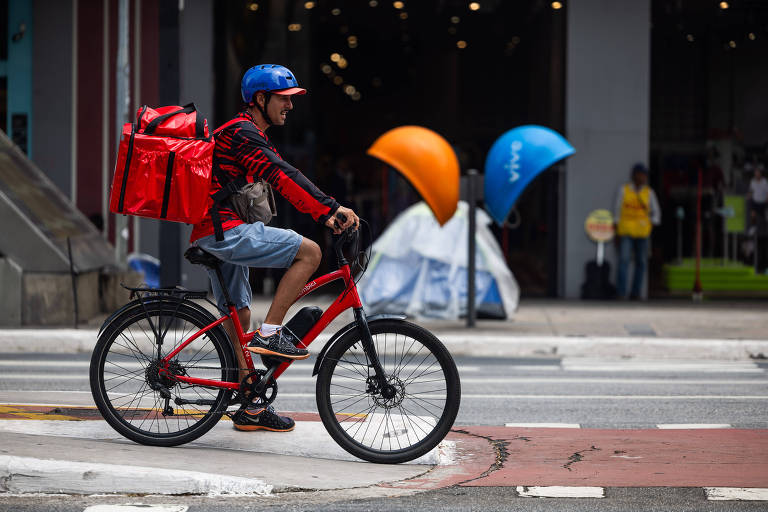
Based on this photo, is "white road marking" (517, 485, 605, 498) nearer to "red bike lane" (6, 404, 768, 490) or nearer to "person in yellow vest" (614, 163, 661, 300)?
"red bike lane" (6, 404, 768, 490)

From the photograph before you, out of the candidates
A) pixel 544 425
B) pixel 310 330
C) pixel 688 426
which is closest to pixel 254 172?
pixel 310 330

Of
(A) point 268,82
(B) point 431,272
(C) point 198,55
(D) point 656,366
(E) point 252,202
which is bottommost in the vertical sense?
(D) point 656,366

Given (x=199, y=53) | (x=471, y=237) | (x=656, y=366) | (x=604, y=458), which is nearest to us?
(x=604, y=458)

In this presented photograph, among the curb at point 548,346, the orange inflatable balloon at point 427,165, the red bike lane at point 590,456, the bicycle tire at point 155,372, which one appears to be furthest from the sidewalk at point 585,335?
the bicycle tire at point 155,372

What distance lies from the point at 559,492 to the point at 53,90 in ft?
43.9

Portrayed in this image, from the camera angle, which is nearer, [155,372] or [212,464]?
[212,464]

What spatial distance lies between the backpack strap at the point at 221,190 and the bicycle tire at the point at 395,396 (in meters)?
0.82

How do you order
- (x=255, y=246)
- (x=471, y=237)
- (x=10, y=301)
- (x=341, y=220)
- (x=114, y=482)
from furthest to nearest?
(x=471, y=237)
(x=10, y=301)
(x=255, y=246)
(x=341, y=220)
(x=114, y=482)

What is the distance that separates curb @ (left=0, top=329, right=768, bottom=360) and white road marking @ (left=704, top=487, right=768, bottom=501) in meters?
5.96

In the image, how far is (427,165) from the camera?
38.6ft

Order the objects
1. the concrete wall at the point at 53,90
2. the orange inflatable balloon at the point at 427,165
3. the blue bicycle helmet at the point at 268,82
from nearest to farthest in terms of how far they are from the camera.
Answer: the blue bicycle helmet at the point at 268,82 → the orange inflatable balloon at the point at 427,165 → the concrete wall at the point at 53,90

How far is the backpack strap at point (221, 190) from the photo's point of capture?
5.66 m

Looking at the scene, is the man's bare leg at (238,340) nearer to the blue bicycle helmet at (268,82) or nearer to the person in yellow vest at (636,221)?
the blue bicycle helmet at (268,82)

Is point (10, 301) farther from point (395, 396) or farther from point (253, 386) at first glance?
point (395, 396)
